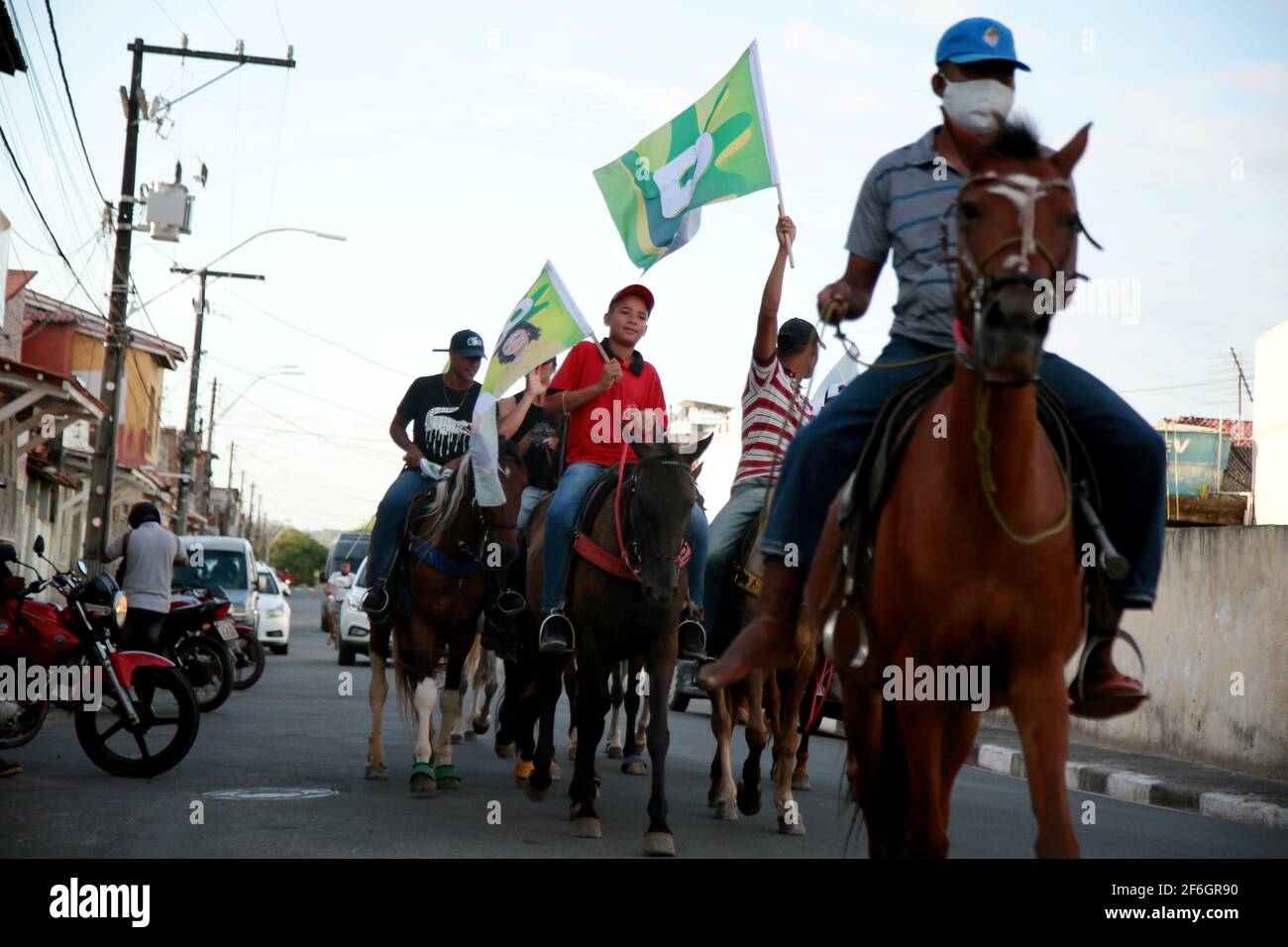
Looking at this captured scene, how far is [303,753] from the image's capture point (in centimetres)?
1192

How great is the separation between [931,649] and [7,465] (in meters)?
27.2

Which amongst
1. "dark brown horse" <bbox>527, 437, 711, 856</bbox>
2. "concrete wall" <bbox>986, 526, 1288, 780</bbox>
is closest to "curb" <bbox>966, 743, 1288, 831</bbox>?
"concrete wall" <bbox>986, 526, 1288, 780</bbox>

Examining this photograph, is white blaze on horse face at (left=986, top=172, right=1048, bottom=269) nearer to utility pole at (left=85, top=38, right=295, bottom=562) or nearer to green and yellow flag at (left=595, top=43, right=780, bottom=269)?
green and yellow flag at (left=595, top=43, right=780, bottom=269)

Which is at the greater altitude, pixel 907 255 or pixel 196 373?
pixel 196 373

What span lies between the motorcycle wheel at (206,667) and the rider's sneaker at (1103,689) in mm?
12936

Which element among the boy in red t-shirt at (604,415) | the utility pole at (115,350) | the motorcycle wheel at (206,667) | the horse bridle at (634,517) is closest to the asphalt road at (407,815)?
the boy in red t-shirt at (604,415)

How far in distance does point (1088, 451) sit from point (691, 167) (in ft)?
17.0

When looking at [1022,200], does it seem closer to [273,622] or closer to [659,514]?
[659,514]

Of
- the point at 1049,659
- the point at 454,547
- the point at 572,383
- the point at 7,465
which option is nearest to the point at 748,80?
the point at 572,383

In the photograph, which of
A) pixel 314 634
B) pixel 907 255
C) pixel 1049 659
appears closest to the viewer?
pixel 1049 659

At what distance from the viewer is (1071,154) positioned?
410cm

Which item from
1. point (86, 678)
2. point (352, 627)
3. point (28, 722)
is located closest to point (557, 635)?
point (86, 678)

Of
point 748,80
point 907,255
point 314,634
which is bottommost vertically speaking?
point 314,634

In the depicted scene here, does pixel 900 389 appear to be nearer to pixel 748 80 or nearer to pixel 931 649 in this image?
pixel 931 649
